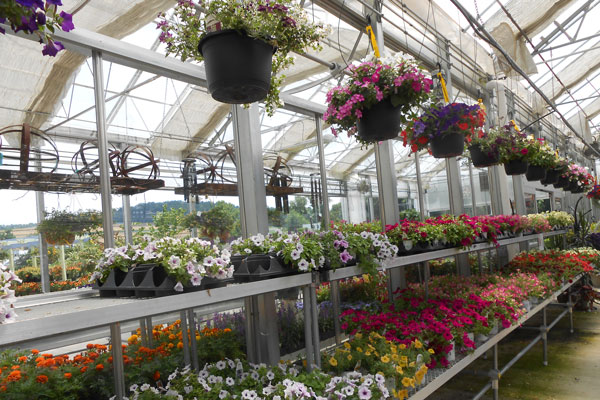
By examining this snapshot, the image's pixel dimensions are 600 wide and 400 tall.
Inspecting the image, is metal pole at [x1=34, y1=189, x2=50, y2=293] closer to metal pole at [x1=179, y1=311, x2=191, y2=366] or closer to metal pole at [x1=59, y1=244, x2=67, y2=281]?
metal pole at [x1=59, y1=244, x2=67, y2=281]

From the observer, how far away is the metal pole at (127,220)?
248 cm

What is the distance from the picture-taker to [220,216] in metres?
→ 2.96

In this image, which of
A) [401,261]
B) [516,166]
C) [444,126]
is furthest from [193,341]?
[516,166]

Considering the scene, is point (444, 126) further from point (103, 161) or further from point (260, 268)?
point (103, 161)

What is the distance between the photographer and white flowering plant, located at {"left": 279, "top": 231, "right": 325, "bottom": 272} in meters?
2.10

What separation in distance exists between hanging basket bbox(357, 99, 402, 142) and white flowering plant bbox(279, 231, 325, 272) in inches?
32.8

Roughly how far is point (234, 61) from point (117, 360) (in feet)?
5.36

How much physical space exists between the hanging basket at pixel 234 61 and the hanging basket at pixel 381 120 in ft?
3.43

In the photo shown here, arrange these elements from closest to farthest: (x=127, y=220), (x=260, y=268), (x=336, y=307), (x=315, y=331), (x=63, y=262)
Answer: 1. (x=260, y=268)
2. (x=63, y=262)
3. (x=315, y=331)
4. (x=127, y=220)
5. (x=336, y=307)

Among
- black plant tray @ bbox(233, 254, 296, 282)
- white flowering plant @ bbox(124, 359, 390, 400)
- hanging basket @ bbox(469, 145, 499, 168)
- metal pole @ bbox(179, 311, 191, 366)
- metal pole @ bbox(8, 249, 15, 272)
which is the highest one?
hanging basket @ bbox(469, 145, 499, 168)

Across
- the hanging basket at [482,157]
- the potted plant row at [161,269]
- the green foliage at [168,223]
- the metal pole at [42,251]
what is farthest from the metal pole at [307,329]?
the hanging basket at [482,157]

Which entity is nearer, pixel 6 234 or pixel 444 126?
pixel 6 234

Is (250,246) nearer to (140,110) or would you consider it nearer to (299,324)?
(140,110)

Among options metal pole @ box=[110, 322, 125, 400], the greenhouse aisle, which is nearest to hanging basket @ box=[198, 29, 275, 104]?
metal pole @ box=[110, 322, 125, 400]
